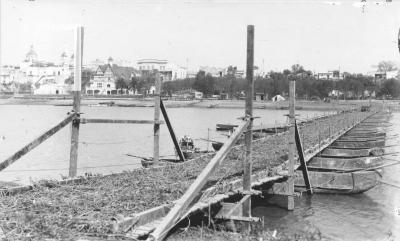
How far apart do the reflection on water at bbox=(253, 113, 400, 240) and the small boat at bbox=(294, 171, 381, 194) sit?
0.37m

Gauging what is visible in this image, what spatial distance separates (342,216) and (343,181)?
5.51ft

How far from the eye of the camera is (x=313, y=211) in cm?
1599

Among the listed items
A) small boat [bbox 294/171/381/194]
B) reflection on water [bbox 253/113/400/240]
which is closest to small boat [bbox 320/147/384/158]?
reflection on water [bbox 253/113/400/240]

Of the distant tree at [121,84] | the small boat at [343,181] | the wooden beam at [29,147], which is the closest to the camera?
the wooden beam at [29,147]

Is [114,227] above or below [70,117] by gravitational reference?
below

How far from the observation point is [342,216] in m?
15.7

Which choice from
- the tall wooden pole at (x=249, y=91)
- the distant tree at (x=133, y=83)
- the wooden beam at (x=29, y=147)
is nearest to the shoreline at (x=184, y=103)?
the distant tree at (x=133, y=83)

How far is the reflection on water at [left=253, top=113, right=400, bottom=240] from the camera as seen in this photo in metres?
13.9

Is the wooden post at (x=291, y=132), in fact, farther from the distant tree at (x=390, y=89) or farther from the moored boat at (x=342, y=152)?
the distant tree at (x=390, y=89)

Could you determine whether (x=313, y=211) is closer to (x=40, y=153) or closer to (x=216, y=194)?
(x=216, y=194)

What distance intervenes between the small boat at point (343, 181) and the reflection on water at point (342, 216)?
371mm

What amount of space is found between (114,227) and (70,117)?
15.6 feet

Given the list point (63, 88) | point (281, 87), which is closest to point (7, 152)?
point (281, 87)

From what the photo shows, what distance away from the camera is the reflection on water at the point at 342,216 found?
45.5 ft
